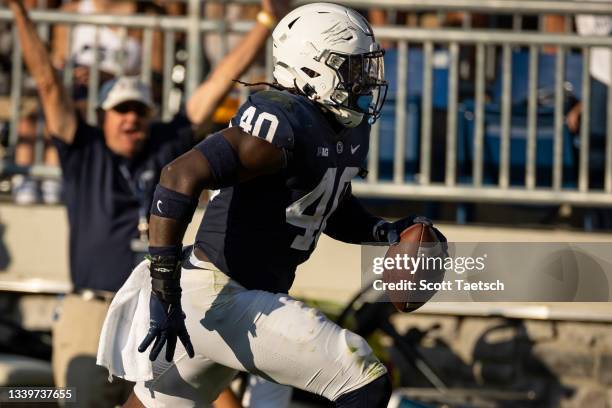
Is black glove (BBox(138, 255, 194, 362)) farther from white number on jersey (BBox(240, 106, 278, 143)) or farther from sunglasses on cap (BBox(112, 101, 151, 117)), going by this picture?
sunglasses on cap (BBox(112, 101, 151, 117))

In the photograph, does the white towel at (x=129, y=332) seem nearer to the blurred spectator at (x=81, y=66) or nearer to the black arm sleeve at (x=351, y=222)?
the black arm sleeve at (x=351, y=222)

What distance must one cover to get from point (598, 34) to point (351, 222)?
3.60 m

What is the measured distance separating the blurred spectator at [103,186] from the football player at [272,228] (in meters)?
2.23

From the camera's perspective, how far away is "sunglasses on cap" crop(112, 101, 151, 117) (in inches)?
282

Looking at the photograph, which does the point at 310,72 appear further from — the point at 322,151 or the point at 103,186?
the point at 103,186

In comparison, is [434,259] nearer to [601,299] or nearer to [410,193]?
[601,299]

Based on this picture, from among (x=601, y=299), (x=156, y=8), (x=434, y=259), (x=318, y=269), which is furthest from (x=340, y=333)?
(x=156, y=8)

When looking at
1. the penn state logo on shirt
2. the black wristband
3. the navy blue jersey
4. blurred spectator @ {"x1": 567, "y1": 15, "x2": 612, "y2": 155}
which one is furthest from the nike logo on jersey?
blurred spectator @ {"x1": 567, "y1": 15, "x2": 612, "y2": 155}

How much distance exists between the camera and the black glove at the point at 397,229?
194 inches

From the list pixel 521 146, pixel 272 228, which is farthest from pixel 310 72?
pixel 521 146

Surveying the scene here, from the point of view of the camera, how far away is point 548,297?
7320 millimetres

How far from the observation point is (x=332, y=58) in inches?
189

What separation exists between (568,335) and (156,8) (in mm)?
3282

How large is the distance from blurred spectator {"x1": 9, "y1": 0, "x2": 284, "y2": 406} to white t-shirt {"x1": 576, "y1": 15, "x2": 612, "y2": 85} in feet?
7.05
